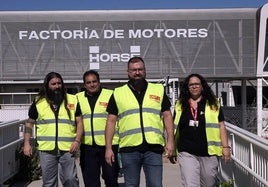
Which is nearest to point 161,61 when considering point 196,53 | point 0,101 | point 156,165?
point 196,53

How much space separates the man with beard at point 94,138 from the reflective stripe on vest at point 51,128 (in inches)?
10.4

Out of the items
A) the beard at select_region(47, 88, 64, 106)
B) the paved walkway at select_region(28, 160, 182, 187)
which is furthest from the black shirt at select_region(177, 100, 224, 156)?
the paved walkway at select_region(28, 160, 182, 187)

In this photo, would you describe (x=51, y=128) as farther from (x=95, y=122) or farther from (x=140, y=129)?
(x=140, y=129)

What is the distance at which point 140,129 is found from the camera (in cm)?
521

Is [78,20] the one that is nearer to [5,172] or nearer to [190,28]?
[190,28]

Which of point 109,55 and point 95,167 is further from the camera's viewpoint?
point 109,55

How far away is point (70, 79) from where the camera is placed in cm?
3130

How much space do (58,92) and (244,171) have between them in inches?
104

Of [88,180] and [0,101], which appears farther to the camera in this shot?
[0,101]

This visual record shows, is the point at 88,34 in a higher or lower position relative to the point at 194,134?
higher

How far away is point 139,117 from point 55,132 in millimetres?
1264

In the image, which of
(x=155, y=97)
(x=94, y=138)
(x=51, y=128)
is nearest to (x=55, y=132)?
(x=51, y=128)

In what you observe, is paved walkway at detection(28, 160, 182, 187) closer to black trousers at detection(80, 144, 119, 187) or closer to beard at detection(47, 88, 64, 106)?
black trousers at detection(80, 144, 119, 187)

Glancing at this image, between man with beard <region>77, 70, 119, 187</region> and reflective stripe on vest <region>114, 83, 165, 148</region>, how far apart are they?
0.99 m
